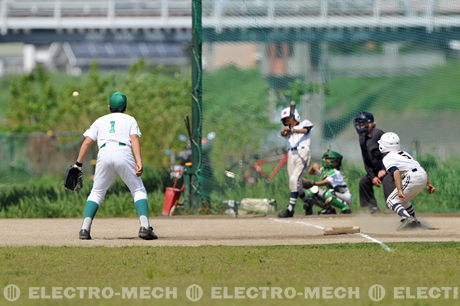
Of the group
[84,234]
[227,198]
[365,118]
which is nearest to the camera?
[84,234]

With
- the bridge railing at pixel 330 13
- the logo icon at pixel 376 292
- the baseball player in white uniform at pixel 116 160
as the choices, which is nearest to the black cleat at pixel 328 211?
the bridge railing at pixel 330 13

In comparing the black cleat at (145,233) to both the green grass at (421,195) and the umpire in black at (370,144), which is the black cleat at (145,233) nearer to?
the umpire in black at (370,144)

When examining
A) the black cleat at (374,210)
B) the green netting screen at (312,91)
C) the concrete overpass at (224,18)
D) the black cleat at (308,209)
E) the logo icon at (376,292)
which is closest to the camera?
the logo icon at (376,292)

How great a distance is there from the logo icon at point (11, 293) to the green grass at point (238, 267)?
110 mm

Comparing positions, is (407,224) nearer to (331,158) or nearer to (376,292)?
(331,158)

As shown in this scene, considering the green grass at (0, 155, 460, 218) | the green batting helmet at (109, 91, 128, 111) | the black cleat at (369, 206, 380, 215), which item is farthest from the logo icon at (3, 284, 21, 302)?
the black cleat at (369, 206, 380, 215)

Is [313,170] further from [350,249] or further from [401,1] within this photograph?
[401,1]

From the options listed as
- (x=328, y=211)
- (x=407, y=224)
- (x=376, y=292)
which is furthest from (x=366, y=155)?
(x=376, y=292)

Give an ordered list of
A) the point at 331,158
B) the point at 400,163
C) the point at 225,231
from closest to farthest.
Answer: the point at 400,163 → the point at 225,231 → the point at 331,158

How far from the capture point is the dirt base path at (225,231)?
13789 millimetres

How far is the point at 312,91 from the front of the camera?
19812 mm

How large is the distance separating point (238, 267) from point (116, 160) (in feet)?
10.3

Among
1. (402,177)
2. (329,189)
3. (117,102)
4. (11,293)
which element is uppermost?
(117,102)

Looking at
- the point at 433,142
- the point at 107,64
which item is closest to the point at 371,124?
the point at 433,142
